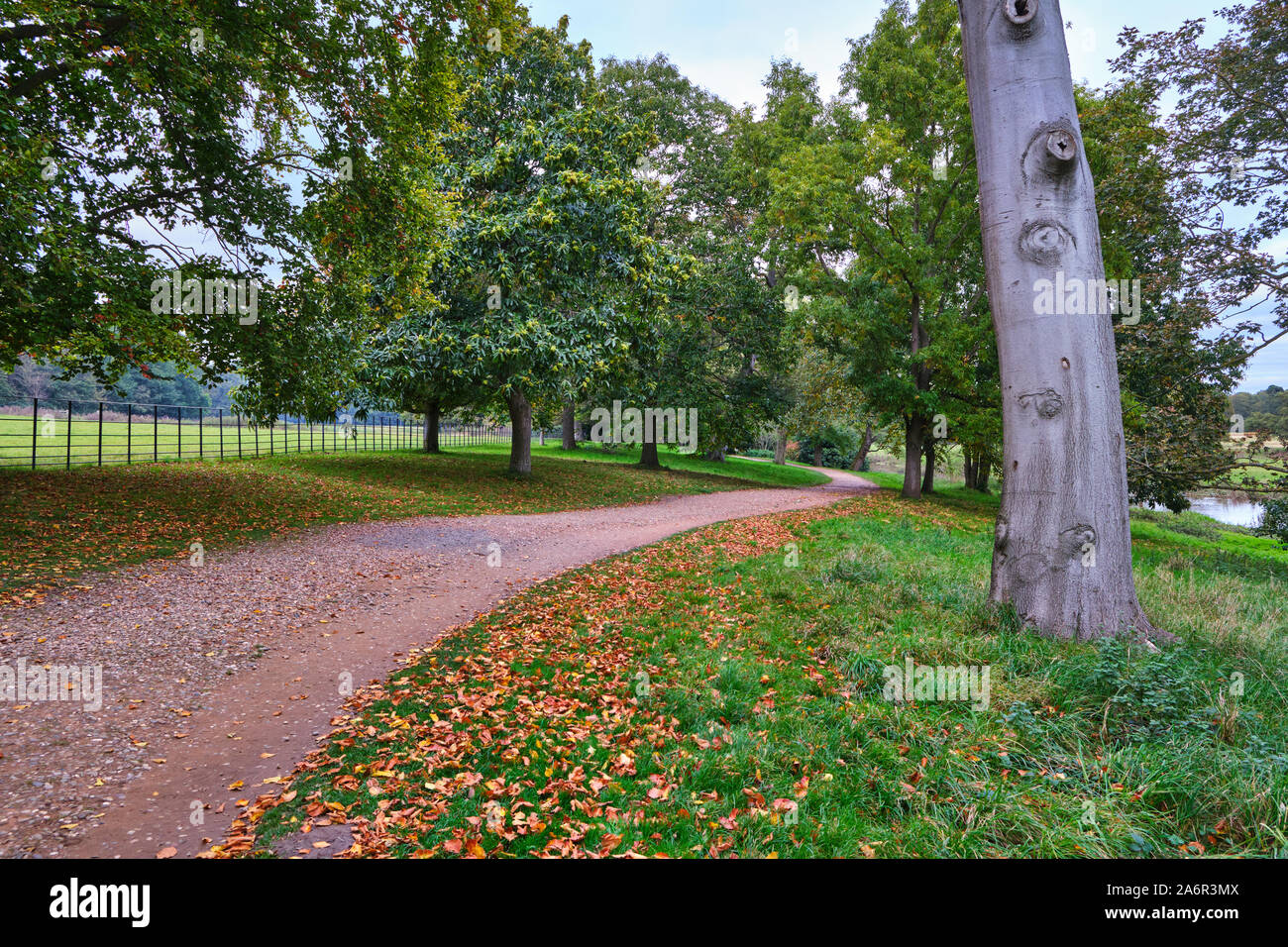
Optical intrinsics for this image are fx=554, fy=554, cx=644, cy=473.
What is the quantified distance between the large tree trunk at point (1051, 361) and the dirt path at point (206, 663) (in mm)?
5820

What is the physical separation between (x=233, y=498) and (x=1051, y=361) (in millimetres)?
13783

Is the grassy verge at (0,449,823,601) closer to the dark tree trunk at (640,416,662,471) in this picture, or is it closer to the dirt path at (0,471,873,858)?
the dirt path at (0,471,873,858)

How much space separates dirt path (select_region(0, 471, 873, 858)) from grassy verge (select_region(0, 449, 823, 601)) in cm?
89

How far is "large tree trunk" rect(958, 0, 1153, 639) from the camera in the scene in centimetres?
466

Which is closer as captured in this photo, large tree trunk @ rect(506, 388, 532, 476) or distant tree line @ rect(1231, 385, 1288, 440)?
distant tree line @ rect(1231, 385, 1288, 440)

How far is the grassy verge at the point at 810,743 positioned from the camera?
8.80 feet

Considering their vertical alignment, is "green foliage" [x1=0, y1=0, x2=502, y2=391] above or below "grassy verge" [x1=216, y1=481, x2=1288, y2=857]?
above

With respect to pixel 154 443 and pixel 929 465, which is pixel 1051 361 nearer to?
pixel 154 443

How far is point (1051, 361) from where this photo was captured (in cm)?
472

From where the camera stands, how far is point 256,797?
10.1 ft

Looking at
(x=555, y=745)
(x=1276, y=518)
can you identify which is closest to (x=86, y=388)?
(x=555, y=745)

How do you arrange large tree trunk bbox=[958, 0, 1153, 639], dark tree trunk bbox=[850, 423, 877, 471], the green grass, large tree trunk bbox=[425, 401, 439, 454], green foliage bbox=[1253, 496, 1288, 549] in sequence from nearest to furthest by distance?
large tree trunk bbox=[958, 0, 1153, 639] → green foliage bbox=[1253, 496, 1288, 549] → the green grass → large tree trunk bbox=[425, 401, 439, 454] → dark tree trunk bbox=[850, 423, 877, 471]

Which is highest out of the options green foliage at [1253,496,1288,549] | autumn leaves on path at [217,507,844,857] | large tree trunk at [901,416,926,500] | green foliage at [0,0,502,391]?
green foliage at [0,0,502,391]

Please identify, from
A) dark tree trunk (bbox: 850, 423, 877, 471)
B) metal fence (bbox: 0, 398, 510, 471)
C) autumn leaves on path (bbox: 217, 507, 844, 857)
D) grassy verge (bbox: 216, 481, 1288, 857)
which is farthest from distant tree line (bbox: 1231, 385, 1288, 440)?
dark tree trunk (bbox: 850, 423, 877, 471)
